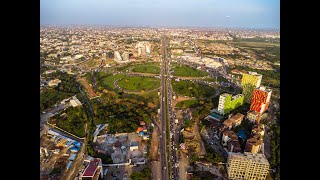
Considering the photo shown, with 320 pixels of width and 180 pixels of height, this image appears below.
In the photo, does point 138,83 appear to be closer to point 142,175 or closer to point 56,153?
point 56,153

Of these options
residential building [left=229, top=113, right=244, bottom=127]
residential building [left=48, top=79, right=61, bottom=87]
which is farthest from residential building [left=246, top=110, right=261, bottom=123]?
residential building [left=48, top=79, right=61, bottom=87]

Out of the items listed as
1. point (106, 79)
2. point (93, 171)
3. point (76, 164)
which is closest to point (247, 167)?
point (93, 171)

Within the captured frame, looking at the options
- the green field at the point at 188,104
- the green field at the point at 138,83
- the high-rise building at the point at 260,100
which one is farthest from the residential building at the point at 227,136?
the green field at the point at 138,83

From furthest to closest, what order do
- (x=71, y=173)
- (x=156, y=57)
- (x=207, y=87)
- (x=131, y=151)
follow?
(x=156, y=57) → (x=207, y=87) → (x=131, y=151) → (x=71, y=173)

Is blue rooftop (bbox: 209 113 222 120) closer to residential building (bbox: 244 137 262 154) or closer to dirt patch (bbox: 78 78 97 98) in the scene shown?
residential building (bbox: 244 137 262 154)
